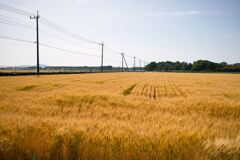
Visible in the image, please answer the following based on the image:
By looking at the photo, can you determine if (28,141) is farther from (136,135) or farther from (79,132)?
(136,135)

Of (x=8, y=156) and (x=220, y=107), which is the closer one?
(x=8, y=156)

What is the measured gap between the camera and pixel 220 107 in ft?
30.8

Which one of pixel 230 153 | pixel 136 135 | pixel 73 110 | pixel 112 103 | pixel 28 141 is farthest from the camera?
pixel 112 103

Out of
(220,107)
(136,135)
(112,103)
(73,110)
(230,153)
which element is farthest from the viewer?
(112,103)

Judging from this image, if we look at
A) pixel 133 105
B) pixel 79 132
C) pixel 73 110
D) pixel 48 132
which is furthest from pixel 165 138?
pixel 133 105

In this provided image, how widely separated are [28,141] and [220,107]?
835 cm

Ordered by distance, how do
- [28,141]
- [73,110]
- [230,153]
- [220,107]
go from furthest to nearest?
1. [220,107]
2. [73,110]
3. [28,141]
4. [230,153]

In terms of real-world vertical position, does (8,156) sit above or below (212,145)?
below

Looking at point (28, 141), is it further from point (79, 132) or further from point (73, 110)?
point (73, 110)

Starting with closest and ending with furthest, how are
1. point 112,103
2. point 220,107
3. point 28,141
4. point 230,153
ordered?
point 230,153
point 28,141
point 220,107
point 112,103

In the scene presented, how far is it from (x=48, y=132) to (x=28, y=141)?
17.6 inches

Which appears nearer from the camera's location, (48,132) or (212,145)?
(212,145)

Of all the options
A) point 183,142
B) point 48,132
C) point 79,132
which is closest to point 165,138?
point 183,142

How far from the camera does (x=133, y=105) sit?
9.95 meters
